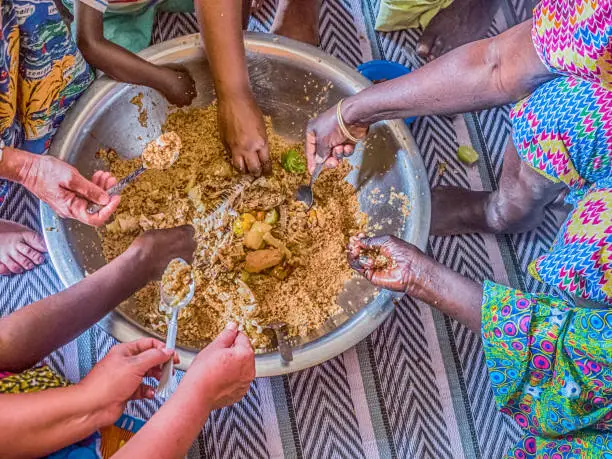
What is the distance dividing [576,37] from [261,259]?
0.73 metres

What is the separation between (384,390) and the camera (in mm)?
1513

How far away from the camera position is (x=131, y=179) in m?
1.26

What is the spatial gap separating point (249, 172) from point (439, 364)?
721 mm

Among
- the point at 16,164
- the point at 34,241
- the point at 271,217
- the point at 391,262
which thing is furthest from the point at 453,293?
the point at 34,241

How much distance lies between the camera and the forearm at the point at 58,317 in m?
1.08

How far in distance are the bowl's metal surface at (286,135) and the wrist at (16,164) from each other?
0.09 m

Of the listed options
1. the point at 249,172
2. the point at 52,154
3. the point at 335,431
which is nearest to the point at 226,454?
the point at 335,431

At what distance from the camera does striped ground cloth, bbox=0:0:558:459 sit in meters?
1.46

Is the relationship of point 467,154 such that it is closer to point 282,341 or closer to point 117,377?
point 282,341

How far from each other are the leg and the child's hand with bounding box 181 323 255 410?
2.43 ft

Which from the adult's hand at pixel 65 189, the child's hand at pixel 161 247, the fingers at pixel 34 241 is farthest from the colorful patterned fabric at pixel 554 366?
the fingers at pixel 34 241

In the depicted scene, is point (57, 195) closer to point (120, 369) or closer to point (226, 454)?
point (120, 369)

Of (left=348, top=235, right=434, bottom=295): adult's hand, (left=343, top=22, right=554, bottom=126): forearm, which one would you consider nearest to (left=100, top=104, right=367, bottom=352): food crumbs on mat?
(left=348, top=235, right=434, bottom=295): adult's hand

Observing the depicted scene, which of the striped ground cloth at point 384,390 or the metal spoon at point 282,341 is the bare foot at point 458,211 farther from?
the metal spoon at point 282,341
